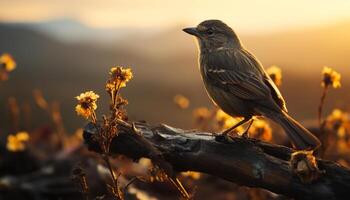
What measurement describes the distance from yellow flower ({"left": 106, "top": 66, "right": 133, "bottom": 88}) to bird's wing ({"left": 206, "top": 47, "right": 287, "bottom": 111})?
1326 millimetres

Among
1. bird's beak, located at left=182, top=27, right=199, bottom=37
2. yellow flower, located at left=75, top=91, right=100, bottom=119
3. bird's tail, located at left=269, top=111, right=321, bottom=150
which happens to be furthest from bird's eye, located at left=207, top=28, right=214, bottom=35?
yellow flower, located at left=75, top=91, right=100, bottom=119

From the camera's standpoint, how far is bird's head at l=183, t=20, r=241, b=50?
6848 millimetres

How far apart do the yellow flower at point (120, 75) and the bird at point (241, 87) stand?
3.51 ft

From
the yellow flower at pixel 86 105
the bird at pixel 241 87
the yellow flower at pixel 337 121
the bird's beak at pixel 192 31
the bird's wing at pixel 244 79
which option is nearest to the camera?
the yellow flower at pixel 86 105

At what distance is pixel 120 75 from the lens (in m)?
4.52

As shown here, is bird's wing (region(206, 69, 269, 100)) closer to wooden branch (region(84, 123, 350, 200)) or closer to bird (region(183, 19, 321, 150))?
bird (region(183, 19, 321, 150))

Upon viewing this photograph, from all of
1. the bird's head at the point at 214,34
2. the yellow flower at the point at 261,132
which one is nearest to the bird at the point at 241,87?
the bird's head at the point at 214,34

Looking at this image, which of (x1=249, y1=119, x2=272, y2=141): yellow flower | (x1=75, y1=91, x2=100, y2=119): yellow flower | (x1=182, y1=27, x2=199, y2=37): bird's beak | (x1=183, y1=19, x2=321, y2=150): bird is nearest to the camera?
(x1=75, y1=91, x2=100, y2=119): yellow flower

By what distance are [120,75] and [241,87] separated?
142 cm

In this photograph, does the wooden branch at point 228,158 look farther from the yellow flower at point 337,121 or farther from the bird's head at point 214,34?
the bird's head at point 214,34

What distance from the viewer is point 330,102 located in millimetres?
11703

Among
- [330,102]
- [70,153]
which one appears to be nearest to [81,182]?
[70,153]

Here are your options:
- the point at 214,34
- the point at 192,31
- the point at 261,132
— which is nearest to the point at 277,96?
the point at 261,132

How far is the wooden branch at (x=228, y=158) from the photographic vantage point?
451 cm
